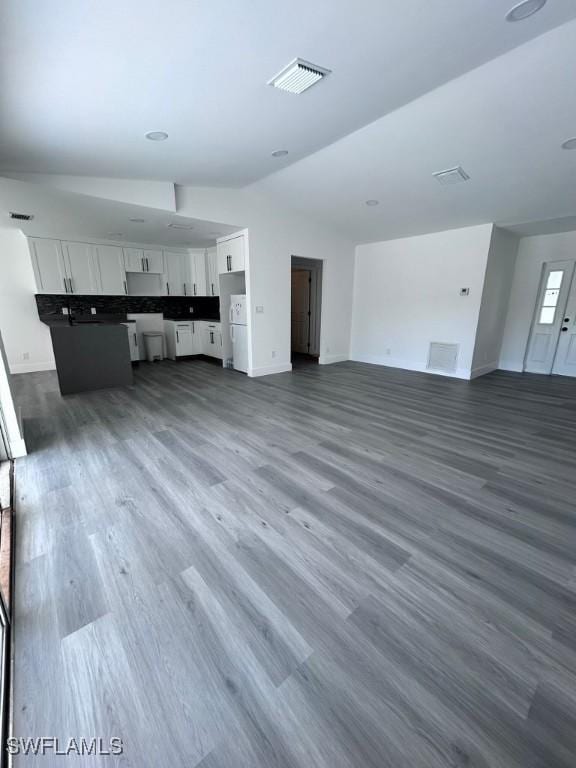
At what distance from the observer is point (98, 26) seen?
167cm

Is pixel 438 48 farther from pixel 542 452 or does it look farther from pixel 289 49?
pixel 542 452

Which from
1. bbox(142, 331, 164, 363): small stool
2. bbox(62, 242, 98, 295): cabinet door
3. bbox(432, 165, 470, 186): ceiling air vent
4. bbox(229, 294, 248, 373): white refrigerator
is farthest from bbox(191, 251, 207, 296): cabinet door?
bbox(432, 165, 470, 186): ceiling air vent

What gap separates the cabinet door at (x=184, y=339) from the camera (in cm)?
712

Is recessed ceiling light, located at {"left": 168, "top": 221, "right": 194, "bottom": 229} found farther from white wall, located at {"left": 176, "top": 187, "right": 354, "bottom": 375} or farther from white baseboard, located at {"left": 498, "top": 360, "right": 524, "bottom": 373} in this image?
white baseboard, located at {"left": 498, "top": 360, "right": 524, "bottom": 373}

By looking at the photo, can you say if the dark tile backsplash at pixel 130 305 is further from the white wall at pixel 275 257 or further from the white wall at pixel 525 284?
the white wall at pixel 525 284

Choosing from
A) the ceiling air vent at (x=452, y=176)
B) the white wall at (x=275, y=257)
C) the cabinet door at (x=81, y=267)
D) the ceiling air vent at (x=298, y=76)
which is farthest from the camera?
the cabinet door at (x=81, y=267)

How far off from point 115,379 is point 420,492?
4596 millimetres

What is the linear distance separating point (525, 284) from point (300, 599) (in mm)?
7190

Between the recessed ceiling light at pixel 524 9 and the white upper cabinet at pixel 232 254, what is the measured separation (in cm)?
387

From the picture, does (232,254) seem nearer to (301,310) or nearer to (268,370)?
(268,370)

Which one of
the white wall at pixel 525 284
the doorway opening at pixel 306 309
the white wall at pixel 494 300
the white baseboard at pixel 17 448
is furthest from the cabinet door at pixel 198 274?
the white wall at pixel 525 284

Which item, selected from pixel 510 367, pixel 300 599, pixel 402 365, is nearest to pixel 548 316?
pixel 510 367

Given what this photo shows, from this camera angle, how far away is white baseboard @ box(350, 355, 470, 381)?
5703 millimetres

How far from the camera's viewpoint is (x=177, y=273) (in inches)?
280
